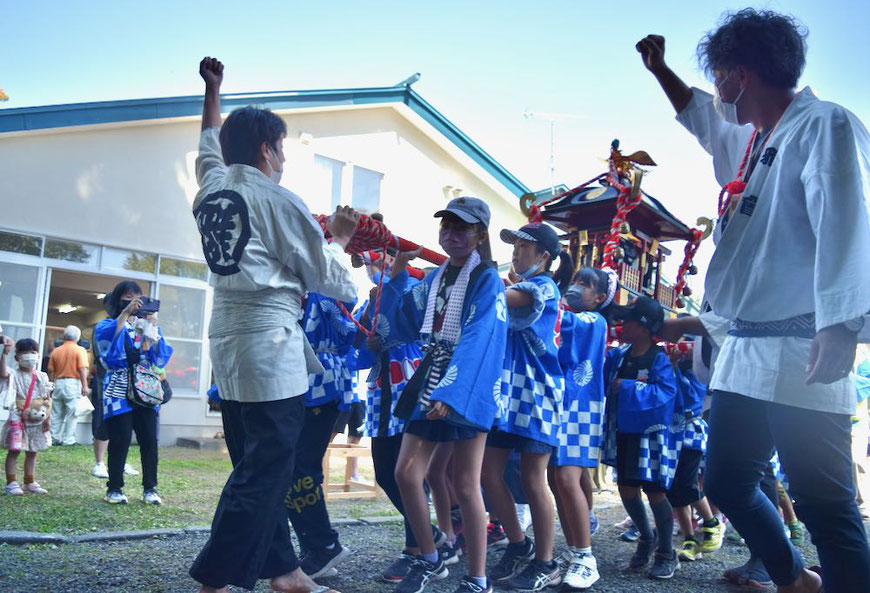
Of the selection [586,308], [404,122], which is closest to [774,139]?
[586,308]

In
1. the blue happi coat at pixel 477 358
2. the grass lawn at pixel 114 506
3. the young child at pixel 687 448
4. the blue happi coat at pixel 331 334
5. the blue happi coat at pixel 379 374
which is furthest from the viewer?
the grass lawn at pixel 114 506

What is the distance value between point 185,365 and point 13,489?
639 centimetres

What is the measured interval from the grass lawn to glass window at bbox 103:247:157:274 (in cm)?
305

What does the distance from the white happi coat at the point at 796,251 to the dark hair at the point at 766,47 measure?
0.09 m

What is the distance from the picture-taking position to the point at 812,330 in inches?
85.4

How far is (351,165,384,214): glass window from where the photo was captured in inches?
568

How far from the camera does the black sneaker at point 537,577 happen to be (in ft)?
11.6

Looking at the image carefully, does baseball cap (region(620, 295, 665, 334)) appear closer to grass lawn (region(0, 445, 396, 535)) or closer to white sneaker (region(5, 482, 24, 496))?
grass lawn (region(0, 445, 396, 535))

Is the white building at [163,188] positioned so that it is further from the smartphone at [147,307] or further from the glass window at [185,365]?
the smartphone at [147,307]

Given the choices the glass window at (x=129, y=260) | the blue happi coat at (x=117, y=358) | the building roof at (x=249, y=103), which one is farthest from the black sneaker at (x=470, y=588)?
the glass window at (x=129, y=260)

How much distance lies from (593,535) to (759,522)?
11.3 feet

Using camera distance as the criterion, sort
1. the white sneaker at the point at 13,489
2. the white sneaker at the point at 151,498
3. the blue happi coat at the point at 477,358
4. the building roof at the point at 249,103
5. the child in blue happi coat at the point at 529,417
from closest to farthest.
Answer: the blue happi coat at the point at 477,358
the child in blue happi coat at the point at 529,417
the white sneaker at the point at 151,498
the white sneaker at the point at 13,489
the building roof at the point at 249,103

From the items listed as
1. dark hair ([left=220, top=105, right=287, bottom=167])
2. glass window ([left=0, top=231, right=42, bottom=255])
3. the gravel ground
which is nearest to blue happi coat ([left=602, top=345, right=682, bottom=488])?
the gravel ground

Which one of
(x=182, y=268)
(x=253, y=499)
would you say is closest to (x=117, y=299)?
(x=253, y=499)
